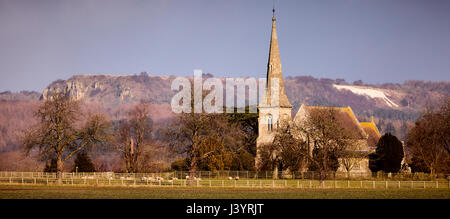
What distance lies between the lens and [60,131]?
54.4m

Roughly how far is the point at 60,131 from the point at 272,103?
37.9 metres

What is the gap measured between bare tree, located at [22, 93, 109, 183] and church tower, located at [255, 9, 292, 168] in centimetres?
3136

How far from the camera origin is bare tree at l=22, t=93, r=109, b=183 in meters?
53.3

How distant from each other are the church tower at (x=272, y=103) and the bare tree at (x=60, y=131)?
3136cm

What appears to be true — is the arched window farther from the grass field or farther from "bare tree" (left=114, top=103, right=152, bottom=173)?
the grass field

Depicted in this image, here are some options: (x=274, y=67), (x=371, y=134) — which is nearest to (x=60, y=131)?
(x=274, y=67)

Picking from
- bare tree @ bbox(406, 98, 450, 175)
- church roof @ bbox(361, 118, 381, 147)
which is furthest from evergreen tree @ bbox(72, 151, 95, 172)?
bare tree @ bbox(406, 98, 450, 175)

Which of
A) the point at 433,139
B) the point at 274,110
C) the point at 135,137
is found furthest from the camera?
the point at 274,110

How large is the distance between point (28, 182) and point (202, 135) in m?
17.8

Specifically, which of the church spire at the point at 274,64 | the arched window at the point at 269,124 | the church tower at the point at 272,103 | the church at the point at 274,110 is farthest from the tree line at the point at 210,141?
the church spire at the point at 274,64

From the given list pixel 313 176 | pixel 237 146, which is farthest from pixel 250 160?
pixel 237 146

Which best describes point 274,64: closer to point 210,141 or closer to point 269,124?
point 269,124

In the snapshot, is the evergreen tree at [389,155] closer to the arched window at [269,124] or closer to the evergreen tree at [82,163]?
the arched window at [269,124]
